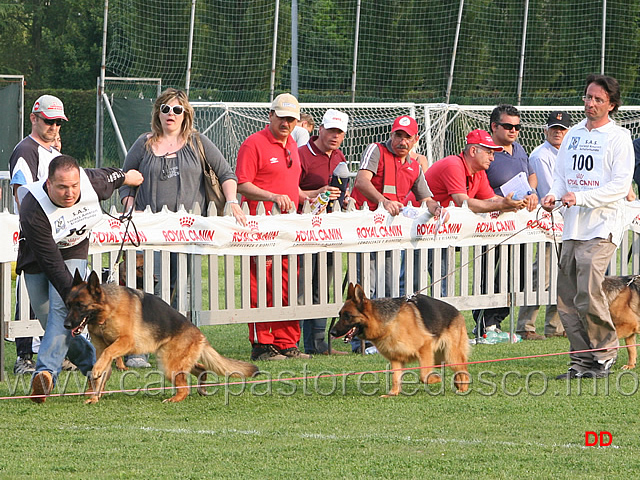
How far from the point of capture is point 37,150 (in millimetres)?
7695

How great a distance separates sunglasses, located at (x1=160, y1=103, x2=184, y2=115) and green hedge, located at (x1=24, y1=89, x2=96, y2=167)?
74.2 feet

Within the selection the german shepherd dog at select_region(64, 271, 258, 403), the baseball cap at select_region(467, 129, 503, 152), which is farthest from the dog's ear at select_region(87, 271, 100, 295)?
the baseball cap at select_region(467, 129, 503, 152)

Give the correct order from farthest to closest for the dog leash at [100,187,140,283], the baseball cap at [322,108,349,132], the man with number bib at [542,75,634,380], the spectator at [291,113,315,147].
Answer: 1. the spectator at [291,113,315,147]
2. the baseball cap at [322,108,349,132]
3. the dog leash at [100,187,140,283]
4. the man with number bib at [542,75,634,380]

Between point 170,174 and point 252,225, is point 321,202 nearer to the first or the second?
point 252,225

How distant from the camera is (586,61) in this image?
25297mm

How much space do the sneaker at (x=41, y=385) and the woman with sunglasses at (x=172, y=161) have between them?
191 centimetres

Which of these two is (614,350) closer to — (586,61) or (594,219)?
(594,219)

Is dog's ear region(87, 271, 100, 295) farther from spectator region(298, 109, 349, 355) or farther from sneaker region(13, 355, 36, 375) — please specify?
spectator region(298, 109, 349, 355)

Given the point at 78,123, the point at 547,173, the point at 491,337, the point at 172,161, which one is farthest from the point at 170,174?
the point at 78,123

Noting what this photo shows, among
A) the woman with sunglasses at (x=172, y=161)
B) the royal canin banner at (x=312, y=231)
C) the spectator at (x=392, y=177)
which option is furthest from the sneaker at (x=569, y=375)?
the woman with sunglasses at (x=172, y=161)

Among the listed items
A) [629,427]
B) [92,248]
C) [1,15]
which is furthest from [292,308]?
[1,15]

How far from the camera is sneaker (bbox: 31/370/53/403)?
6.42m

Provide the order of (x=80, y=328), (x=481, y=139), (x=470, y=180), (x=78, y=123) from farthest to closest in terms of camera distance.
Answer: (x=78, y=123), (x=470, y=180), (x=481, y=139), (x=80, y=328)

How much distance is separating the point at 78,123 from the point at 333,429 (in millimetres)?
27431
